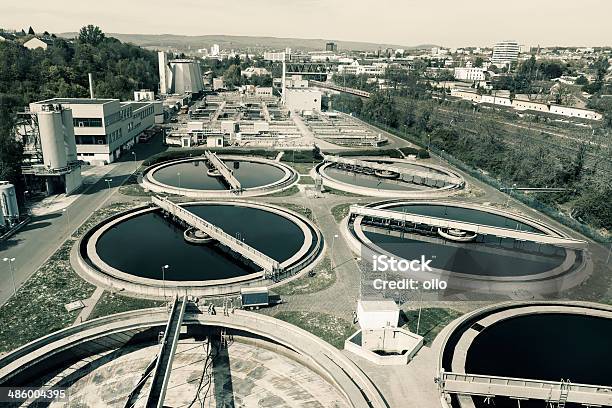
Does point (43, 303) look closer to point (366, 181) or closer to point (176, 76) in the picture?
point (366, 181)

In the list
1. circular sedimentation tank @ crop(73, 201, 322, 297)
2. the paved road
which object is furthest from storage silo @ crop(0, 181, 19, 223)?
circular sedimentation tank @ crop(73, 201, 322, 297)

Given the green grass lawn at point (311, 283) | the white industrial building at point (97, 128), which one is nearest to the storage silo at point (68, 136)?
the white industrial building at point (97, 128)

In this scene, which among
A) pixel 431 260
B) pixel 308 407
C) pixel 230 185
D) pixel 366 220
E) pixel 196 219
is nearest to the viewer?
pixel 308 407

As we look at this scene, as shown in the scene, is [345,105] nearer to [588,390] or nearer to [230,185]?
[230,185]

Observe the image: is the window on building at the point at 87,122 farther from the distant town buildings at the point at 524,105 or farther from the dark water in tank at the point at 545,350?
the distant town buildings at the point at 524,105

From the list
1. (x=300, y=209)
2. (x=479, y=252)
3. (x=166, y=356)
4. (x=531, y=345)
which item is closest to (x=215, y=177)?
(x=300, y=209)

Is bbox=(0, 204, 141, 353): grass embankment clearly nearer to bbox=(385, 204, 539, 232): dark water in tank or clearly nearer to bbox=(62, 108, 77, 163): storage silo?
bbox=(62, 108, 77, 163): storage silo

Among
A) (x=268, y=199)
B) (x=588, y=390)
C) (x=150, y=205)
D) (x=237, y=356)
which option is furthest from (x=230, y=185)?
(x=588, y=390)
